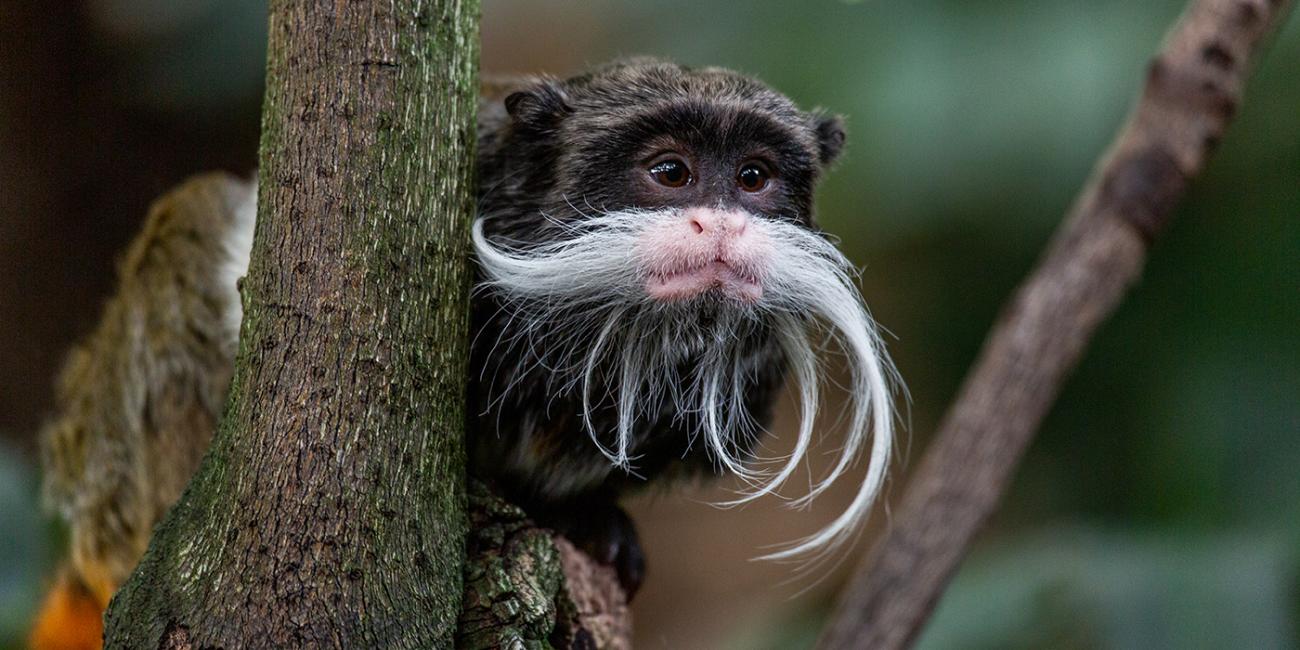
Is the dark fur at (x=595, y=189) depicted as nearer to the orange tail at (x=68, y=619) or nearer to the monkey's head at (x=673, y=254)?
the monkey's head at (x=673, y=254)

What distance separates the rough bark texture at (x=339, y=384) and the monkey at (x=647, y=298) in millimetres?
246

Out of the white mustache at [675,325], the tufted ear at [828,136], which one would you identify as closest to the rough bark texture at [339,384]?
the white mustache at [675,325]

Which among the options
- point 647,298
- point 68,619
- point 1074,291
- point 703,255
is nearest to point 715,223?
point 703,255

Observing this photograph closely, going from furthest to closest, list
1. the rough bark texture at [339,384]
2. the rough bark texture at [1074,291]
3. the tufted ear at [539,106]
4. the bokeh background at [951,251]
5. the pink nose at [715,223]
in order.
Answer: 1. the bokeh background at [951,251]
2. the rough bark texture at [1074,291]
3. the tufted ear at [539,106]
4. the pink nose at [715,223]
5. the rough bark texture at [339,384]

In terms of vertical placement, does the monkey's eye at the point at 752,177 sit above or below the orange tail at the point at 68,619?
above

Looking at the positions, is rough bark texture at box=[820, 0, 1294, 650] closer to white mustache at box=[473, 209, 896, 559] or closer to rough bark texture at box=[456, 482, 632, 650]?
white mustache at box=[473, 209, 896, 559]

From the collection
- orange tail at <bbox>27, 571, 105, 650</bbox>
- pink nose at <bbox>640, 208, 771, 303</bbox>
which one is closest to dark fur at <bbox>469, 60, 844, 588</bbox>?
pink nose at <bbox>640, 208, 771, 303</bbox>

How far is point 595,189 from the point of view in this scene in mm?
1977

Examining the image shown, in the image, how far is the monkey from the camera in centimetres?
184

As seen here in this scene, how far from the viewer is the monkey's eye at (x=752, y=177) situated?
200cm

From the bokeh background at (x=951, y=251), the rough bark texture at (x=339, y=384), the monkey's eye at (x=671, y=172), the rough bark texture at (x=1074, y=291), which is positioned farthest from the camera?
the bokeh background at (x=951, y=251)

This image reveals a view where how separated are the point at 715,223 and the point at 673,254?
8 centimetres

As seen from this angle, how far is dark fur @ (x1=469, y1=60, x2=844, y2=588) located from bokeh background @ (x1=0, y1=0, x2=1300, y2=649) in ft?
1.02

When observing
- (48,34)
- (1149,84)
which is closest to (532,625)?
(1149,84)
